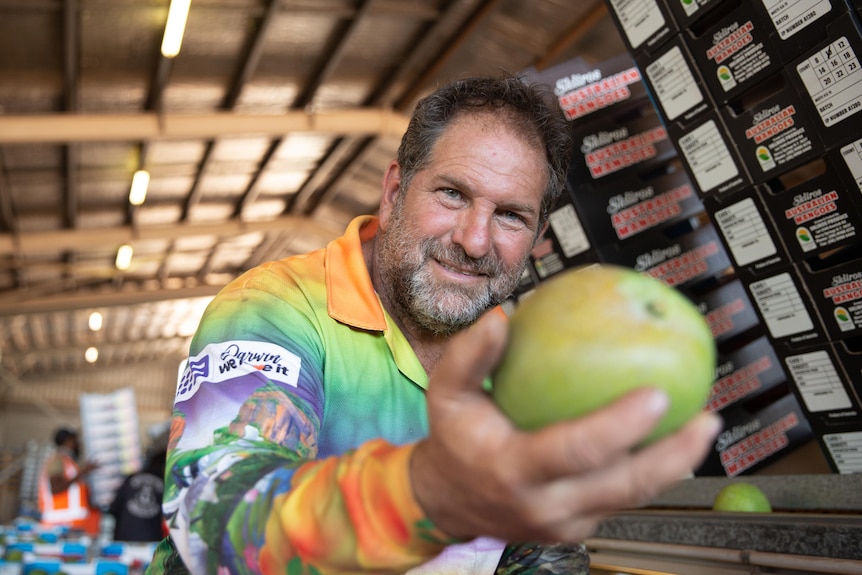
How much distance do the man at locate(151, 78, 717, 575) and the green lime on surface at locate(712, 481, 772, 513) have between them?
112 centimetres

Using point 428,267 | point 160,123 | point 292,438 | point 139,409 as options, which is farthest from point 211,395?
point 139,409

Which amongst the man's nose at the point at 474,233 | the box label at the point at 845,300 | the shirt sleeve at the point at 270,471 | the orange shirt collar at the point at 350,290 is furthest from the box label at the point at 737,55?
the shirt sleeve at the point at 270,471

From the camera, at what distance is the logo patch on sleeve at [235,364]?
133 cm

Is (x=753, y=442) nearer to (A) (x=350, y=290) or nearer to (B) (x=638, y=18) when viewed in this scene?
(B) (x=638, y=18)

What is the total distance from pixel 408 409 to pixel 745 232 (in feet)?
5.56

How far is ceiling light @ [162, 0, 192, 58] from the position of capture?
27.6 ft

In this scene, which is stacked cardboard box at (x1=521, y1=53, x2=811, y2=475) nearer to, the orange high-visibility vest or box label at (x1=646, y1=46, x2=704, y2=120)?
box label at (x1=646, y1=46, x2=704, y2=120)

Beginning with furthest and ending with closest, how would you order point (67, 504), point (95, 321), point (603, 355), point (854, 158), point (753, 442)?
point (95, 321), point (67, 504), point (753, 442), point (854, 158), point (603, 355)

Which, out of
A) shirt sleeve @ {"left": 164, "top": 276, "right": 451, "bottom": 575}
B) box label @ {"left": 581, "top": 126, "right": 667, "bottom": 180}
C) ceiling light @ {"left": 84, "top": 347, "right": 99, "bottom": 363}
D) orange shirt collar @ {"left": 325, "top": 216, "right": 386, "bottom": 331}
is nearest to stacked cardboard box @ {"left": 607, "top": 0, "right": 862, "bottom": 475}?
box label @ {"left": 581, "top": 126, "right": 667, "bottom": 180}

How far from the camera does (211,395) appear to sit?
128cm

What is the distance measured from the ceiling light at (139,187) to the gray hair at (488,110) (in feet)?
38.7

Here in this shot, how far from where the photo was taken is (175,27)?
8.72 meters

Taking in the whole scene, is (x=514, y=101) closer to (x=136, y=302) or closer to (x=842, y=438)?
(x=842, y=438)

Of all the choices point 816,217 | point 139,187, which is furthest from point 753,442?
point 139,187
